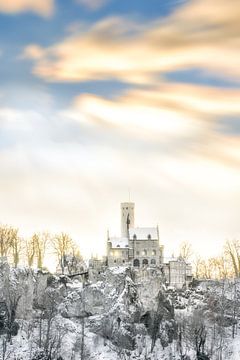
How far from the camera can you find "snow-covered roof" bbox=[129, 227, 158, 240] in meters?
134

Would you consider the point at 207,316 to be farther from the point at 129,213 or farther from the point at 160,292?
the point at 129,213

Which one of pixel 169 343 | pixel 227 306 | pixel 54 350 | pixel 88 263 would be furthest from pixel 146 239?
pixel 54 350

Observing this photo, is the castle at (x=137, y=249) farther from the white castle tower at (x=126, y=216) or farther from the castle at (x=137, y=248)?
the white castle tower at (x=126, y=216)

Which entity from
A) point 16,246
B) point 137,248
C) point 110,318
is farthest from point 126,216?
point 110,318

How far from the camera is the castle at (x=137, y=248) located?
131 metres

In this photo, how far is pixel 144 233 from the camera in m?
135

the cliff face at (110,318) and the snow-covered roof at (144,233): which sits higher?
the snow-covered roof at (144,233)

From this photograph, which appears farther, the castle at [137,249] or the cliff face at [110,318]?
the castle at [137,249]

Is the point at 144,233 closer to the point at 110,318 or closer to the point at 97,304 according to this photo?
the point at 97,304

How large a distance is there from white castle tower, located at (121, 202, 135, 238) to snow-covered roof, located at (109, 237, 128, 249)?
40.6 feet

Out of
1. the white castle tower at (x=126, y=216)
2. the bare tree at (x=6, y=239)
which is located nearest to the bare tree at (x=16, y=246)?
the bare tree at (x=6, y=239)

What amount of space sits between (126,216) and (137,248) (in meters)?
20.4

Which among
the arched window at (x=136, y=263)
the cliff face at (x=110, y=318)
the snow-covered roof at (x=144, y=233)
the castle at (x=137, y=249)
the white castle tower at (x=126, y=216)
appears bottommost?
the cliff face at (x=110, y=318)

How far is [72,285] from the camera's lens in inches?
3959
